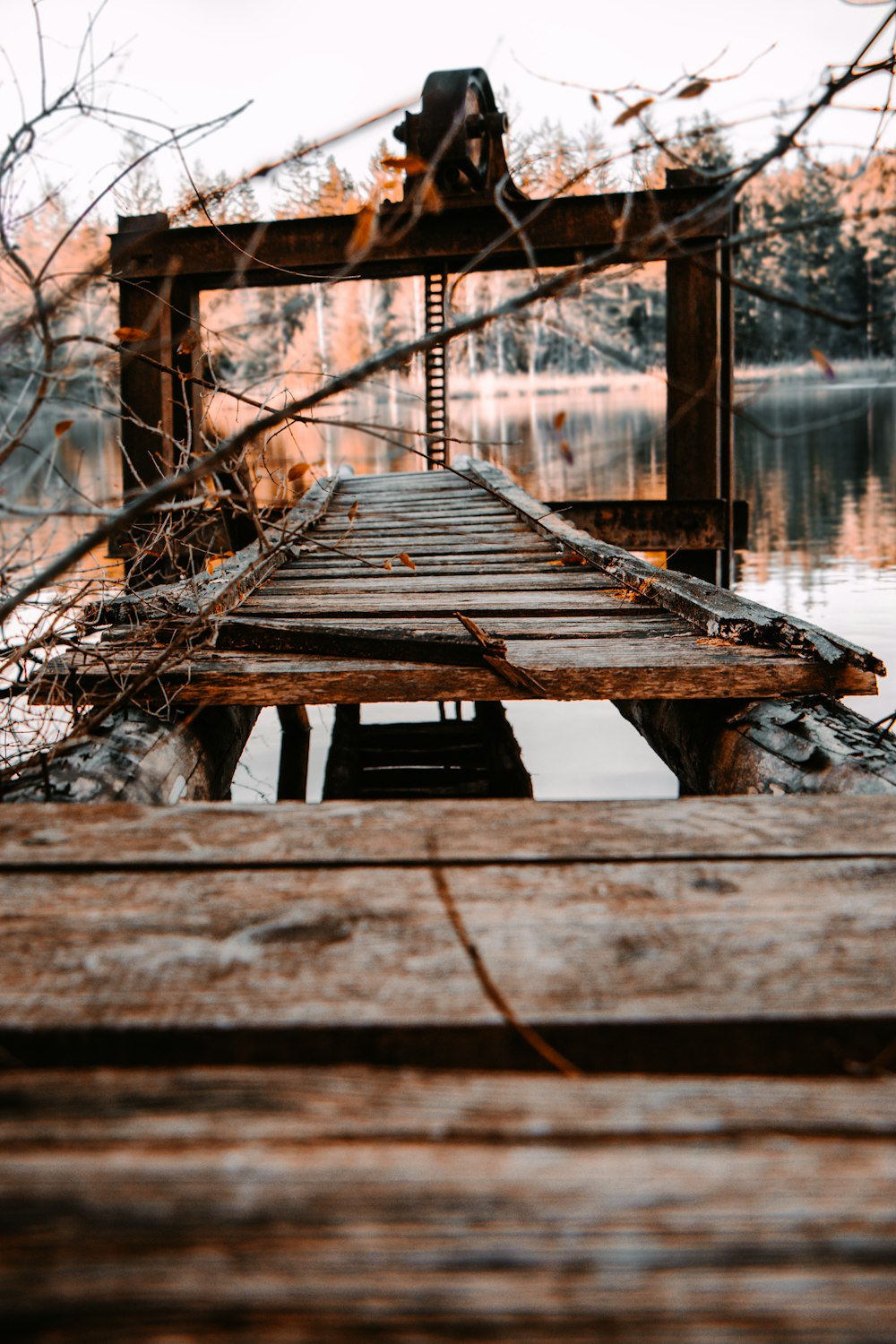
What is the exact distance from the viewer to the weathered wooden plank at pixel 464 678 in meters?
2.70

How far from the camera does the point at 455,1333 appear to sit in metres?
0.76

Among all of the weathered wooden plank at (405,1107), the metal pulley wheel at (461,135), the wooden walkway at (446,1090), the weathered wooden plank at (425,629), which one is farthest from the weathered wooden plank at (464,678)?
the metal pulley wheel at (461,135)

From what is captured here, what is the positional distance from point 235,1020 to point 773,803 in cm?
104

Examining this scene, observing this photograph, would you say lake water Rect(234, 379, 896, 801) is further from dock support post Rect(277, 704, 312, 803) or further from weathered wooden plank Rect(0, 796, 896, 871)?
weathered wooden plank Rect(0, 796, 896, 871)

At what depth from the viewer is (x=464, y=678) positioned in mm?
2830

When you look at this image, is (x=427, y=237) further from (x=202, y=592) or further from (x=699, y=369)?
(x=202, y=592)

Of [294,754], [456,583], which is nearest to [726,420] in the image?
[294,754]

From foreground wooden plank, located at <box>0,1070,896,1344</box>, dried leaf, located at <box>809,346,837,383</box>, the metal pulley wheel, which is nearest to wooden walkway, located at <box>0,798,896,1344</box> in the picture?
foreground wooden plank, located at <box>0,1070,896,1344</box>

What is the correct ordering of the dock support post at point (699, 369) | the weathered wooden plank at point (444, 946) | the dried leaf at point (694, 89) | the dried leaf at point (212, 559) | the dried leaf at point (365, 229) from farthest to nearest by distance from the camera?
the dock support post at point (699, 369) < the dried leaf at point (212, 559) < the dried leaf at point (694, 89) < the dried leaf at point (365, 229) < the weathered wooden plank at point (444, 946)

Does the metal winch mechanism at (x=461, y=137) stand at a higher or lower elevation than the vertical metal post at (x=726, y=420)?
higher

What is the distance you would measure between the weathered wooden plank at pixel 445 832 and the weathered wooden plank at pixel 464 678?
94 cm

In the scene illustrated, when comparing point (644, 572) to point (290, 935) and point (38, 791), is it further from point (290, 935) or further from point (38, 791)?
point (290, 935)

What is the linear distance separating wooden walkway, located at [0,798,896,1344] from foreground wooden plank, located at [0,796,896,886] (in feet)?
0.04

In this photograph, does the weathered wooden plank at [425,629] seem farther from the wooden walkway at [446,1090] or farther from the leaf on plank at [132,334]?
the wooden walkway at [446,1090]
